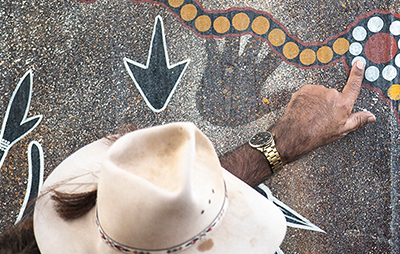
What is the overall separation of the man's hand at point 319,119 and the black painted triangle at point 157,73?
0.39 m

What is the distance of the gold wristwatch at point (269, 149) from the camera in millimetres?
1001

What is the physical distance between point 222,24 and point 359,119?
0.57m

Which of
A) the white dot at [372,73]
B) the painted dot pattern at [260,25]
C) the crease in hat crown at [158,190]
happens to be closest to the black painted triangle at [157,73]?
the painted dot pattern at [260,25]

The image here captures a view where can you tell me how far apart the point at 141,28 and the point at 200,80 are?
0.27 m

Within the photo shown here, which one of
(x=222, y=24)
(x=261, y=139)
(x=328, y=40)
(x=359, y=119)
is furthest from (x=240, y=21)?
(x=359, y=119)

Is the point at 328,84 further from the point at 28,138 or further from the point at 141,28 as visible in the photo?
the point at 28,138

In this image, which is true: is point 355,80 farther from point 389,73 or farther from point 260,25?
point 260,25

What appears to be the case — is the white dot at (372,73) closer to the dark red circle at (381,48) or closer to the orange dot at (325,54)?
the dark red circle at (381,48)

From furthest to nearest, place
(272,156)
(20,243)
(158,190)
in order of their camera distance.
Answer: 1. (272,156)
2. (20,243)
3. (158,190)

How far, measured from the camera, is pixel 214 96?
1.09 meters

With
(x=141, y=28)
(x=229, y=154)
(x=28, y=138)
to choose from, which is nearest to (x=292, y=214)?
(x=229, y=154)

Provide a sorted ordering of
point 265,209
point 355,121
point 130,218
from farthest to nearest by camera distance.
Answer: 1. point 355,121
2. point 265,209
3. point 130,218

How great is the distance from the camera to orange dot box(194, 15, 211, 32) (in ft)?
3.55

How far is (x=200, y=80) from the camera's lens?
42.9 inches
